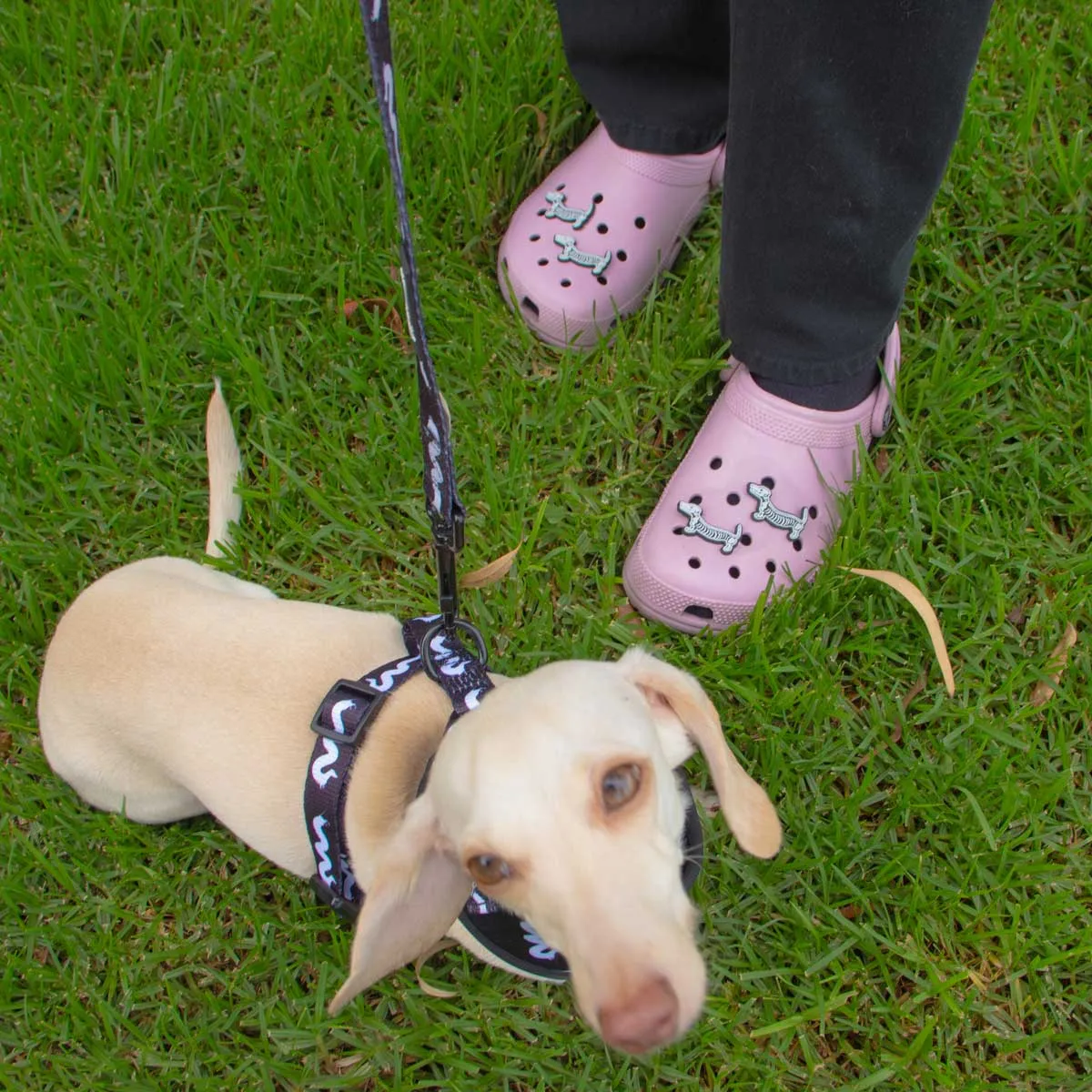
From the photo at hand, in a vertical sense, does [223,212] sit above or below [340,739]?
above

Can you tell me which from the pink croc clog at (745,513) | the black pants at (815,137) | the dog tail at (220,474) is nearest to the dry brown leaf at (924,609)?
the pink croc clog at (745,513)

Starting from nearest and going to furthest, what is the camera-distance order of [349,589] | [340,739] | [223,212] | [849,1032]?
[340,739] < [849,1032] < [349,589] < [223,212]

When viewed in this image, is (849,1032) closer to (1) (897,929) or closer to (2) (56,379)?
(1) (897,929)

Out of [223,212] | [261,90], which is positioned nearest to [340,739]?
[223,212]

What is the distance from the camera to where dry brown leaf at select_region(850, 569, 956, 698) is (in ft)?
6.42

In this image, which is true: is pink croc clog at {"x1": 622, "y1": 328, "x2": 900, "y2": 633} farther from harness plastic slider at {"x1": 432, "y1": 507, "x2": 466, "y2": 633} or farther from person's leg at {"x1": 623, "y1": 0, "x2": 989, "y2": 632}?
harness plastic slider at {"x1": 432, "y1": 507, "x2": 466, "y2": 633}

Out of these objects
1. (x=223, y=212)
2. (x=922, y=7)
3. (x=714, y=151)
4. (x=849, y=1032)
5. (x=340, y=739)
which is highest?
(x=922, y=7)

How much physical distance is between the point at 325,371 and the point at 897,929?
1.70 m

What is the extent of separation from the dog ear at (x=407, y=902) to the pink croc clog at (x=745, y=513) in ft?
2.61

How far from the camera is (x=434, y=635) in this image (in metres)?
1.67

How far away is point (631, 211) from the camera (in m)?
2.39

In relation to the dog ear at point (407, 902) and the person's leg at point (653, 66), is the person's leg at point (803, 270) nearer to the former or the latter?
the person's leg at point (653, 66)

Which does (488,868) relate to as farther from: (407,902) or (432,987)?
(432,987)

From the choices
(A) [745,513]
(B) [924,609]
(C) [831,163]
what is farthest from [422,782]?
(C) [831,163]
